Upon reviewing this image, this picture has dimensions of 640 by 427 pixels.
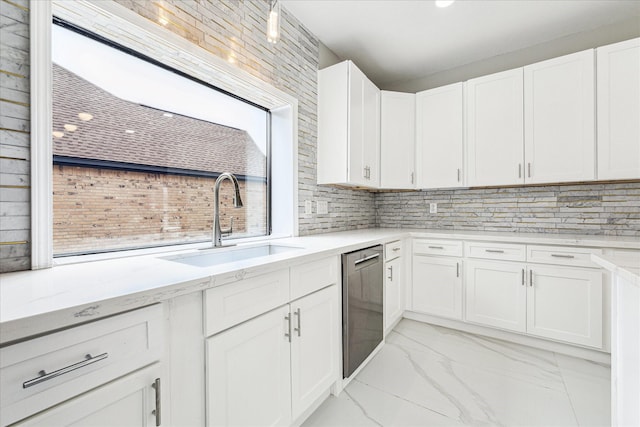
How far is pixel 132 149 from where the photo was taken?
1.52m

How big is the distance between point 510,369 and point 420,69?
2.97 metres

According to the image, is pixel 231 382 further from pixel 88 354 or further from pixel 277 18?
pixel 277 18

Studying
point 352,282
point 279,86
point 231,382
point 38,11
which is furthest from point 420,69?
point 231,382

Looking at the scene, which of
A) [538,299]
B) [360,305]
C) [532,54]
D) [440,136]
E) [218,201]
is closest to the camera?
[218,201]

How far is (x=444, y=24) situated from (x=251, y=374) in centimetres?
291

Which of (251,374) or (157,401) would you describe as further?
(251,374)

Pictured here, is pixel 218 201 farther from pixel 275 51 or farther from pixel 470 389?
pixel 470 389

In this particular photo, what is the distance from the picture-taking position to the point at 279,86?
215 centimetres

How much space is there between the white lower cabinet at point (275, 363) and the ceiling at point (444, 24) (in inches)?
83.7

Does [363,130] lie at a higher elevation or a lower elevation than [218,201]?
higher

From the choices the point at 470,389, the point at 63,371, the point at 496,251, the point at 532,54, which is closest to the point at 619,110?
the point at 532,54

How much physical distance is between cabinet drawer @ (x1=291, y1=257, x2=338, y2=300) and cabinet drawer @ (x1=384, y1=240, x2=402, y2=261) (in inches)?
31.2

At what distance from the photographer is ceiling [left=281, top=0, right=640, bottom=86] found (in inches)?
84.4

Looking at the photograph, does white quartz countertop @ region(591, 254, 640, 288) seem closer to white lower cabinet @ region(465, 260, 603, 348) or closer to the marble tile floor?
the marble tile floor
